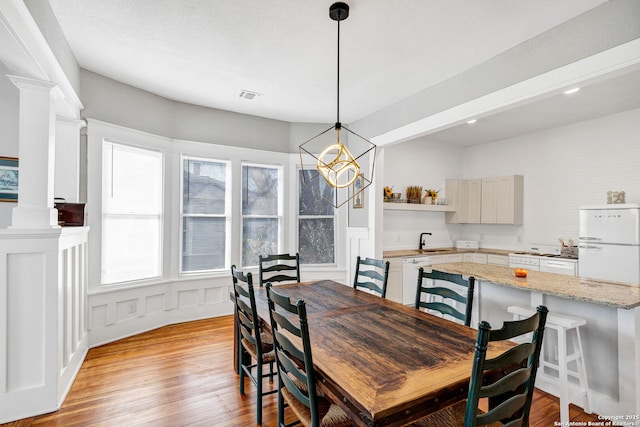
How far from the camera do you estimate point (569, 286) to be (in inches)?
98.4

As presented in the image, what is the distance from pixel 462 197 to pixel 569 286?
3822 millimetres

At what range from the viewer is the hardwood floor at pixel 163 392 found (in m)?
2.27

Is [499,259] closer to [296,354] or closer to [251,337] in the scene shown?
[251,337]

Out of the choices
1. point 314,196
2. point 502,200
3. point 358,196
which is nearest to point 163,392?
point 314,196

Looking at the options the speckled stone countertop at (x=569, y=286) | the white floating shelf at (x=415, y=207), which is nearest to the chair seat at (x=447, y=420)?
the speckled stone countertop at (x=569, y=286)

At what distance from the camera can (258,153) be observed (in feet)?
15.9

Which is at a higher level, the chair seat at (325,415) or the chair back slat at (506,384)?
the chair back slat at (506,384)

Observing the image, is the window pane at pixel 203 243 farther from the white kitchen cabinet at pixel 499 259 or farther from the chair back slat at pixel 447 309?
the white kitchen cabinet at pixel 499 259

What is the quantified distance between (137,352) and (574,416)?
3930 millimetres

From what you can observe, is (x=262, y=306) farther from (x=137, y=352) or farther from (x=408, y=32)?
(x=408, y=32)

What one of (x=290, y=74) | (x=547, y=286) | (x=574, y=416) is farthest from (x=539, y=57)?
(x=574, y=416)

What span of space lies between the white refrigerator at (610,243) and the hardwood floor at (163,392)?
2259mm

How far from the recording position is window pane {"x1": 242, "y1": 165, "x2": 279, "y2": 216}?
480 cm

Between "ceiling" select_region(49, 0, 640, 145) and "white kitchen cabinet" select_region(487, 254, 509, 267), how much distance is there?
92.7 inches
